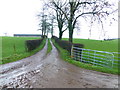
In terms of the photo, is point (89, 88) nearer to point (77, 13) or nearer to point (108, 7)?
point (108, 7)

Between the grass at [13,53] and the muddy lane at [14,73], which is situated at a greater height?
the grass at [13,53]

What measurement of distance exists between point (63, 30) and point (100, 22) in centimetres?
1705

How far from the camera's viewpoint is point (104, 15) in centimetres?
1298

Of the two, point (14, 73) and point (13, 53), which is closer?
point (14, 73)

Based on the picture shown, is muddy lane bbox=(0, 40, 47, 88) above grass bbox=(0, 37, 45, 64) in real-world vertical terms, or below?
below

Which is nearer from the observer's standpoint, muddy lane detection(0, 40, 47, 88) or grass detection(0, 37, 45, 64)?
muddy lane detection(0, 40, 47, 88)

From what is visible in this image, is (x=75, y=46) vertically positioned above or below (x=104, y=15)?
below

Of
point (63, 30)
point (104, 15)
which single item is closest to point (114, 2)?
point (104, 15)

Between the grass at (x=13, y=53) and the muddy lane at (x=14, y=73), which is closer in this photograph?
the muddy lane at (x=14, y=73)

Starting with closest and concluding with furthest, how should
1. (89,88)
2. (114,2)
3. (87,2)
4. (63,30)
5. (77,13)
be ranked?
(89,88)
(114,2)
(87,2)
(77,13)
(63,30)

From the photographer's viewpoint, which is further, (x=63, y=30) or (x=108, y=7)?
(x=63, y=30)

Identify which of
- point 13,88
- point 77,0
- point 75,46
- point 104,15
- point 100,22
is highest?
point 77,0

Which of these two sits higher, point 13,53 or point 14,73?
point 13,53

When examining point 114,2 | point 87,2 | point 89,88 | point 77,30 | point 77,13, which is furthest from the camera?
point 77,30
